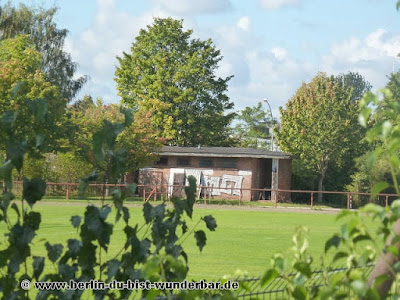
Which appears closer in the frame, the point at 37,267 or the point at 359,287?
the point at 359,287

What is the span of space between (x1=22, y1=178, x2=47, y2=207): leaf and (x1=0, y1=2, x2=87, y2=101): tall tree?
70.8 m

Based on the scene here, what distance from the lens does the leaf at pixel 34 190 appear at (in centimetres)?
406

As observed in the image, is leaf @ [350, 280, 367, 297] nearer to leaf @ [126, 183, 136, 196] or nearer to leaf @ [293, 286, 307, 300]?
leaf @ [293, 286, 307, 300]

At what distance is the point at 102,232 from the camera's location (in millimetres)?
4066

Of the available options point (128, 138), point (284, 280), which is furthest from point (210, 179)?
point (284, 280)

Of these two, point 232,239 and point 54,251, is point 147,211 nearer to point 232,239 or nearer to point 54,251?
point 54,251

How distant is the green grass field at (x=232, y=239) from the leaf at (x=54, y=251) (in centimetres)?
646

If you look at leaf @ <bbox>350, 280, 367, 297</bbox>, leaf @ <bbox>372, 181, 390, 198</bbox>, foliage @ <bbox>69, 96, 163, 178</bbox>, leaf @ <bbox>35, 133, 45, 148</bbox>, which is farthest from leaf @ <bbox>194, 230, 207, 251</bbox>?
foliage @ <bbox>69, 96, 163, 178</bbox>

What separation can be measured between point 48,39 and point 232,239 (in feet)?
186

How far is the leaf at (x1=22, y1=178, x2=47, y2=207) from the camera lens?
4.06 m

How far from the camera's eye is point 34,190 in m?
4.07

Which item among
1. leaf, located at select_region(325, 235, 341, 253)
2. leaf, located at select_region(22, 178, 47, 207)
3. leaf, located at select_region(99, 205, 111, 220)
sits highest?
leaf, located at select_region(22, 178, 47, 207)

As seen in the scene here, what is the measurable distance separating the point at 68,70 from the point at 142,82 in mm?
8792

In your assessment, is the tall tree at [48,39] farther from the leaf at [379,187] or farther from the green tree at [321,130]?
the leaf at [379,187]
